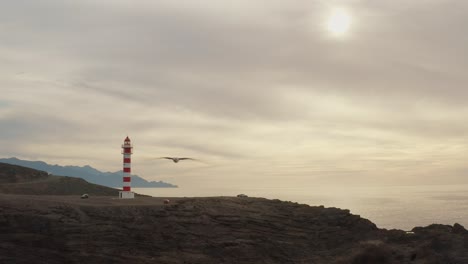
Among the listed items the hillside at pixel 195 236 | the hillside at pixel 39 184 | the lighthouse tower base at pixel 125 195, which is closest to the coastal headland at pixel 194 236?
the hillside at pixel 195 236

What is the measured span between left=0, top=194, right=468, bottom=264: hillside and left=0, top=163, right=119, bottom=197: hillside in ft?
48.7

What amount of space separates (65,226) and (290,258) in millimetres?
13180

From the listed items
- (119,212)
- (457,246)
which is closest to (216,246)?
(119,212)

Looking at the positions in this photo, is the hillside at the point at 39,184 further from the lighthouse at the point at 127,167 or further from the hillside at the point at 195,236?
the hillside at the point at 195,236

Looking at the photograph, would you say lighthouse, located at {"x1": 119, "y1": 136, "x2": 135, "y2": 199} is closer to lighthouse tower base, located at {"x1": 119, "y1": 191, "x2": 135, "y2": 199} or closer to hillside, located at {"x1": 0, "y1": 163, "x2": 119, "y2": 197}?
lighthouse tower base, located at {"x1": 119, "y1": 191, "x2": 135, "y2": 199}

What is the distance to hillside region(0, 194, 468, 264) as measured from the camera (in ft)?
82.1

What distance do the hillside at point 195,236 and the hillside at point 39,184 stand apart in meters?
14.8

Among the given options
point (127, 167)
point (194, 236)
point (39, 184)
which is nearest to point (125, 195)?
point (127, 167)

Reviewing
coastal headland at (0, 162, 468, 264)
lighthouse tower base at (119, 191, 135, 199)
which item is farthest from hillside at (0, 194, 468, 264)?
lighthouse tower base at (119, 191, 135, 199)

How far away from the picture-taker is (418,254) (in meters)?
27.3

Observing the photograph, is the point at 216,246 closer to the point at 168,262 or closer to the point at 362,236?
the point at 168,262

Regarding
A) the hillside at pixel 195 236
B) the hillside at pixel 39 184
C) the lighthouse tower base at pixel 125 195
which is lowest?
the hillside at pixel 195 236

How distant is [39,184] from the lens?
4688cm

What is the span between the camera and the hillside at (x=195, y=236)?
2503 cm
